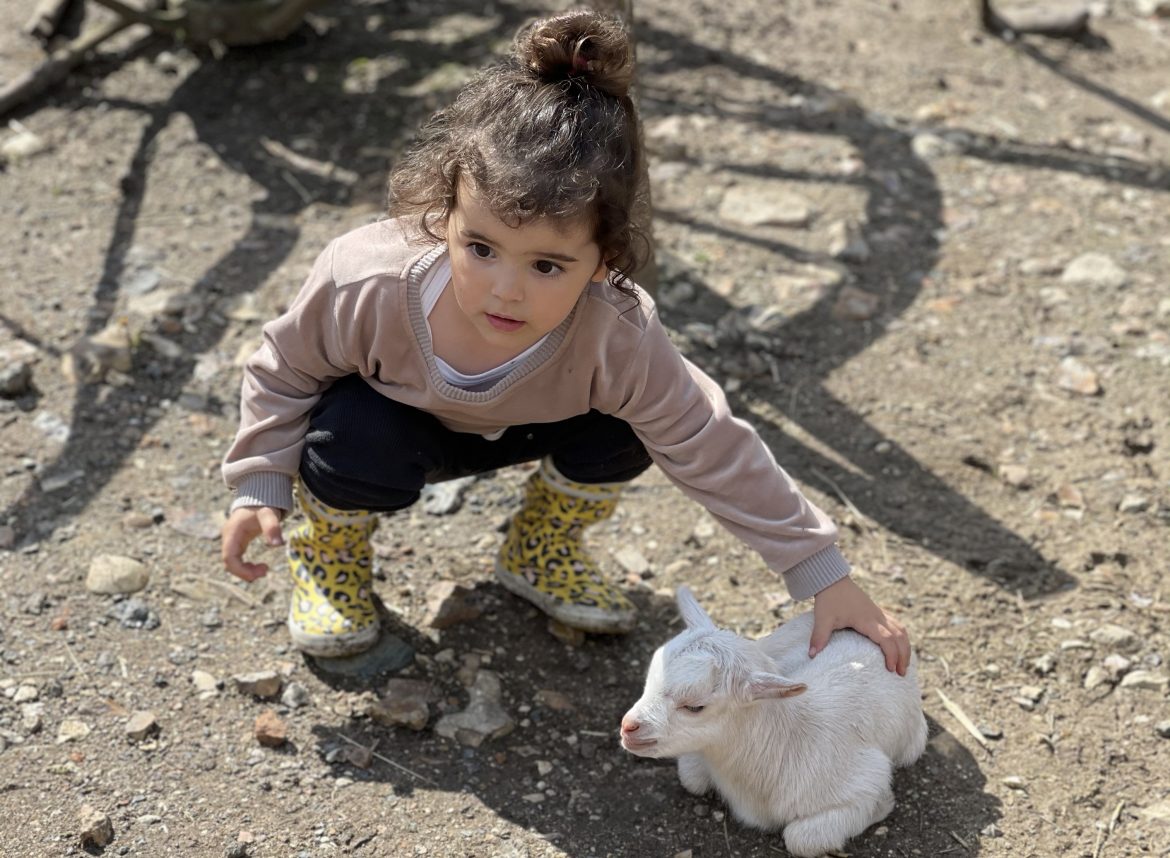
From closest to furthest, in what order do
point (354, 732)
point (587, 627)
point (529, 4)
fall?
point (354, 732)
point (587, 627)
point (529, 4)

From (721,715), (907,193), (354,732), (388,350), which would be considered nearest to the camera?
(721,715)

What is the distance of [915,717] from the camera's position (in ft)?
8.69

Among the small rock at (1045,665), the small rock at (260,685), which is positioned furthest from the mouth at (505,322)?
the small rock at (1045,665)

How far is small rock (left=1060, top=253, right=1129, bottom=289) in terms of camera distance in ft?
14.1

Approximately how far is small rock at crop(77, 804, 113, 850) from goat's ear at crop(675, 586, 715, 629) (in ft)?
3.87

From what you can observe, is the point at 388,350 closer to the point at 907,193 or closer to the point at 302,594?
the point at 302,594

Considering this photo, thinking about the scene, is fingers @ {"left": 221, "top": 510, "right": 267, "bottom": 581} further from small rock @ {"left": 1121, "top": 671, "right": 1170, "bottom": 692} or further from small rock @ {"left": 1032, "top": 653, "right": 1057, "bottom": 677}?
small rock @ {"left": 1121, "top": 671, "right": 1170, "bottom": 692}

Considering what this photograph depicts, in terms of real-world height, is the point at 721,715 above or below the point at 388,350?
below

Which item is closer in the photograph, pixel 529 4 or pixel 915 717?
pixel 915 717

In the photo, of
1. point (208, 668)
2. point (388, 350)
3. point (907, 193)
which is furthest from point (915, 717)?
point (907, 193)

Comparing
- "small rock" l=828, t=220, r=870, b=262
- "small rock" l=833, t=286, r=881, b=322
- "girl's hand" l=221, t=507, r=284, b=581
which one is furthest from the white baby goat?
"small rock" l=828, t=220, r=870, b=262

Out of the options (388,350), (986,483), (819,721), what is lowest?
(986,483)

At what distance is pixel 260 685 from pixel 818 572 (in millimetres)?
1234

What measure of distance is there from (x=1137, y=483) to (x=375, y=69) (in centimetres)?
347
